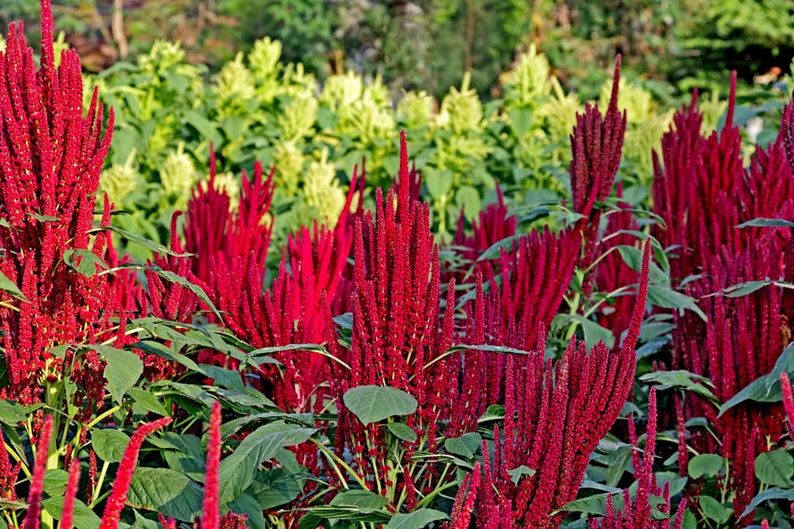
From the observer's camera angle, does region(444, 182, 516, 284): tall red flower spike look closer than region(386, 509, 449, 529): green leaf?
No

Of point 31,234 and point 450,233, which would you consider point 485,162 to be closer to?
point 450,233

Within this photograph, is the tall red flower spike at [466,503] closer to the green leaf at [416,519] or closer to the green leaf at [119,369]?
the green leaf at [416,519]

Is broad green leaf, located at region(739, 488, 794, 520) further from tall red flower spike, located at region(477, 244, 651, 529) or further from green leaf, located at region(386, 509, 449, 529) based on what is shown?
green leaf, located at region(386, 509, 449, 529)

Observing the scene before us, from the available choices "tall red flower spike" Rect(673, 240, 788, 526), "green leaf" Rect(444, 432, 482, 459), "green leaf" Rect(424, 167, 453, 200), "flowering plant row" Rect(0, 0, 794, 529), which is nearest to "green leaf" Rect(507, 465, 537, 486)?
"flowering plant row" Rect(0, 0, 794, 529)

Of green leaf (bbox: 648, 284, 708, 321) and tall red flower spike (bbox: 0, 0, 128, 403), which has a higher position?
tall red flower spike (bbox: 0, 0, 128, 403)

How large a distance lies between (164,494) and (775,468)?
1.32 metres

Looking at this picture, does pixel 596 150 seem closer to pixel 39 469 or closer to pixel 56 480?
pixel 56 480

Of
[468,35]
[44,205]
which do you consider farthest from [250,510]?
[468,35]

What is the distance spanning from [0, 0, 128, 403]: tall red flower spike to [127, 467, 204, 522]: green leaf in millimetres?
187

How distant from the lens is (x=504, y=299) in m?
2.47

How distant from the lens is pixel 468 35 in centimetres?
2170

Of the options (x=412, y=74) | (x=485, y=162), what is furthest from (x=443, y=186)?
(x=412, y=74)

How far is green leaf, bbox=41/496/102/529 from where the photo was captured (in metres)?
1.78

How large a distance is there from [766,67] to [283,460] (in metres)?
14.4
